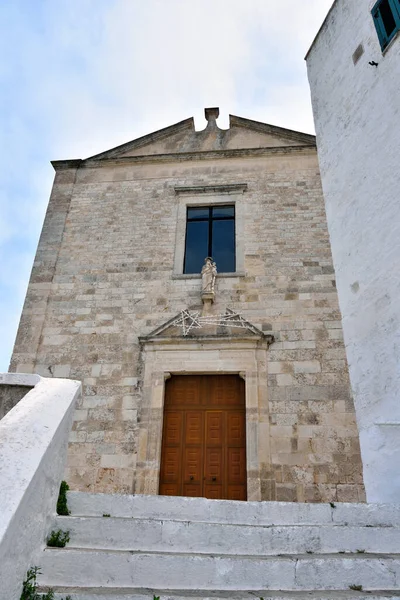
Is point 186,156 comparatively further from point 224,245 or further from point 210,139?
point 224,245

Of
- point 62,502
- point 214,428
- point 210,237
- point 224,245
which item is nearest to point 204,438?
point 214,428

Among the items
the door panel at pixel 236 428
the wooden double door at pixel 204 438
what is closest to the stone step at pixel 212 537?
the wooden double door at pixel 204 438

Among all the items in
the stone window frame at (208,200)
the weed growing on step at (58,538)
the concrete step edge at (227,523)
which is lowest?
the weed growing on step at (58,538)

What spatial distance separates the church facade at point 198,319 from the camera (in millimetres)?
7145

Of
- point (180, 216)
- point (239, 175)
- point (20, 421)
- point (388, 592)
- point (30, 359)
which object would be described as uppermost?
point (239, 175)

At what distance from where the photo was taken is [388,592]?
7.72ft

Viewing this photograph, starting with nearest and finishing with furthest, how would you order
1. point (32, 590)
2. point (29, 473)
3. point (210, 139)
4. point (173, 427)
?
point (32, 590)
point (29, 473)
point (173, 427)
point (210, 139)

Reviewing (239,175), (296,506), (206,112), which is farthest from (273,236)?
(296,506)

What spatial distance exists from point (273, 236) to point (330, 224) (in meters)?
2.98

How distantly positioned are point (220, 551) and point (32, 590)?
1009 millimetres

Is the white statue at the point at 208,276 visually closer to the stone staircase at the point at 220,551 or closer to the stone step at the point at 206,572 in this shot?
the stone staircase at the point at 220,551

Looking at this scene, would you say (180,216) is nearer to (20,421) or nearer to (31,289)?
(31,289)

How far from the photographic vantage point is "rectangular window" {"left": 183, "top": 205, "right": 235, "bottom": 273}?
912 centimetres

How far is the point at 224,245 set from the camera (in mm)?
9344
